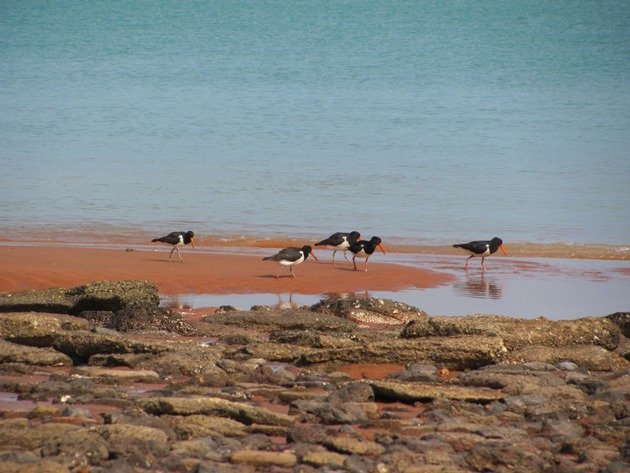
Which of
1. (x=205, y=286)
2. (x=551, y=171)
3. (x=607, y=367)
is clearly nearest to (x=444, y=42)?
(x=551, y=171)

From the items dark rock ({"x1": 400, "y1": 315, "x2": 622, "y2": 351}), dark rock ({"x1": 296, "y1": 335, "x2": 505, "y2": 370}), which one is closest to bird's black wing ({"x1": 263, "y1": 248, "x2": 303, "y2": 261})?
dark rock ({"x1": 400, "y1": 315, "x2": 622, "y2": 351})

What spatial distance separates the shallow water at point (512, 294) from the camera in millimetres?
14297

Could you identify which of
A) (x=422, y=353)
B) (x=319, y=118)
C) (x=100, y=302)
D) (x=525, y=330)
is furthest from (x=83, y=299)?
(x=319, y=118)

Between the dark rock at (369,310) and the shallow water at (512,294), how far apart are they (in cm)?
91

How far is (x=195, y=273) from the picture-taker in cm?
1703

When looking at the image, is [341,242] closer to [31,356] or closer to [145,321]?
[145,321]

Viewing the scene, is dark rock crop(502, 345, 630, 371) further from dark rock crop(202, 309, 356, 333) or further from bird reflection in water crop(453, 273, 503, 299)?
bird reflection in water crop(453, 273, 503, 299)

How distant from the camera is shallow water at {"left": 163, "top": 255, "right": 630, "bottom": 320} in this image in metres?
14.3

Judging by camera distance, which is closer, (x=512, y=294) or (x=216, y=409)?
(x=216, y=409)

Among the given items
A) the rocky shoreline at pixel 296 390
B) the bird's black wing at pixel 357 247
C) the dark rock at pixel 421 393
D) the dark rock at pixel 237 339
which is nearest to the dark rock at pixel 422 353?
the rocky shoreline at pixel 296 390

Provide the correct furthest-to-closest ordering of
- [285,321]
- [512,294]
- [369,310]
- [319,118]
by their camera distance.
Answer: [319,118] < [512,294] < [369,310] < [285,321]

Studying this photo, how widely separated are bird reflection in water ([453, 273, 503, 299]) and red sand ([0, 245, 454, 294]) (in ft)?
1.13

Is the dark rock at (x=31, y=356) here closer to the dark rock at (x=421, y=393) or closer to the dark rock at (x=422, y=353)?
the dark rock at (x=422, y=353)

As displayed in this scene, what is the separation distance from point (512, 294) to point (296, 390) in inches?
307
